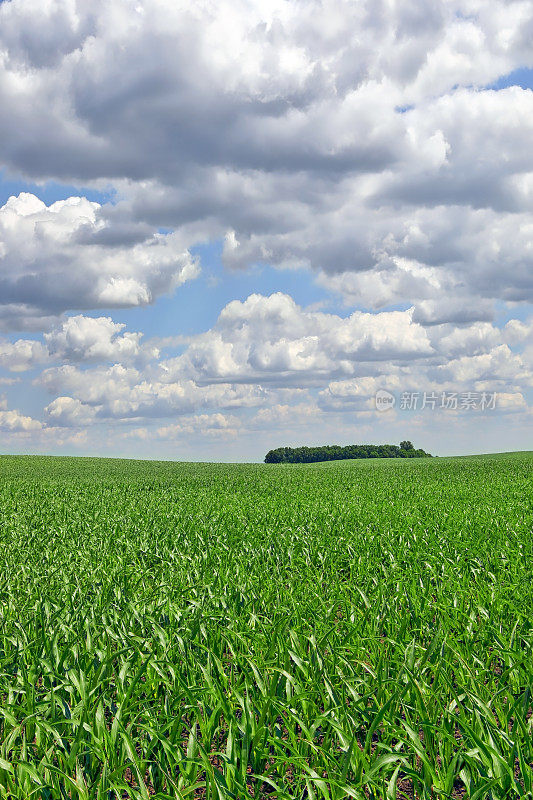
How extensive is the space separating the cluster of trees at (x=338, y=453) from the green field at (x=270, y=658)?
75.7 m

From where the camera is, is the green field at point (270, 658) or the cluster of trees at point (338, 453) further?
the cluster of trees at point (338, 453)

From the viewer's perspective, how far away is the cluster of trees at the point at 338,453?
291 ft

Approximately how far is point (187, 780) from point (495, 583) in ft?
18.6

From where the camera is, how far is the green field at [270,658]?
11.3ft

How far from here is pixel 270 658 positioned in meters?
4.92

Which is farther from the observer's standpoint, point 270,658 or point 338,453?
point 338,453

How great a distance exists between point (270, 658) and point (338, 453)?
284ft

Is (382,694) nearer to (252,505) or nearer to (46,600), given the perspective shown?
(46,600)

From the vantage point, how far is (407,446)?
303 feet

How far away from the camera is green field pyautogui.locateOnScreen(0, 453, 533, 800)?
3.45 m

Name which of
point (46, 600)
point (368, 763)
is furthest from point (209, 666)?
point (46, 600)

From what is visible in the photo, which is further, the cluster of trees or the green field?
the cluster of trees

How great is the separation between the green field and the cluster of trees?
2980 inches

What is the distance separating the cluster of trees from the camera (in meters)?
88.8
